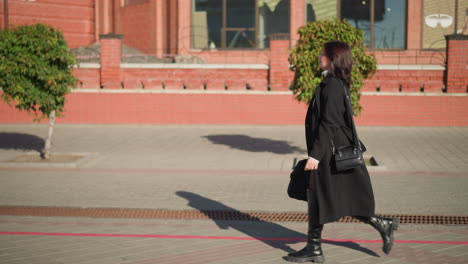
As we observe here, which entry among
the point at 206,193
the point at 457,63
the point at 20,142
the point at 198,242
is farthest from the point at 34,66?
the point at 457,63

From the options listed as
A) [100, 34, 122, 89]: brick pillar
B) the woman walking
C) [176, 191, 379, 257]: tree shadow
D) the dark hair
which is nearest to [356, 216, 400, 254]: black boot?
the woman walking

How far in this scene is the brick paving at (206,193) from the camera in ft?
21.4

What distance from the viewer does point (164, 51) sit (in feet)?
82.2

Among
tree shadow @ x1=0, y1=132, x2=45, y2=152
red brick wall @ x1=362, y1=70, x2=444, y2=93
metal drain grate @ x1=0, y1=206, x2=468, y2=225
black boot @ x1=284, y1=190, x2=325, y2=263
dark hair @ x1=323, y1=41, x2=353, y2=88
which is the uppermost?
dark hair @ x1=323, y1=41, x2=353, y2=88

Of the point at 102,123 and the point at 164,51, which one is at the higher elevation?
the point at 164,51

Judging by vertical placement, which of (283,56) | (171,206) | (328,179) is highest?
(283,56)

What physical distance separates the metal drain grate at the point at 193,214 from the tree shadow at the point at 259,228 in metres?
0.04

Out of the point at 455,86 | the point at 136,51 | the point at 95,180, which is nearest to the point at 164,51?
the point at 136,51

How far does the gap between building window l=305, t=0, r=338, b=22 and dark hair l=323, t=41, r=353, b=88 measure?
18167 mm

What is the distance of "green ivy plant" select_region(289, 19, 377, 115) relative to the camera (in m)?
11.8

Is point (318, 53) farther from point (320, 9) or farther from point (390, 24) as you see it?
point (390, 24)

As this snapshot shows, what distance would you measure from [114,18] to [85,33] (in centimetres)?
131

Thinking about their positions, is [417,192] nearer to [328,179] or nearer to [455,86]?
[328,179]

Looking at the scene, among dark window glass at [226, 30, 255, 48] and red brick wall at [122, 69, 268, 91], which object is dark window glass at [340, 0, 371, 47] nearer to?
dark window glass at [226, 30, 255, 48]
